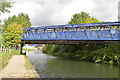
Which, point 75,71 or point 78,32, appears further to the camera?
point 78,32

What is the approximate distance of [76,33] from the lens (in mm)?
31797

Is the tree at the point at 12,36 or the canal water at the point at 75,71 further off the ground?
the tree at the point at 12,36

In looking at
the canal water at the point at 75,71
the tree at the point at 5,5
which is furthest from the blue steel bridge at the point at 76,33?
the tree at the point at 5,5

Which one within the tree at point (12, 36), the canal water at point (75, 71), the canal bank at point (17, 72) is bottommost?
the canal water at point (75, 71)

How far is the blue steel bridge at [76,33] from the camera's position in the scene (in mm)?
26802

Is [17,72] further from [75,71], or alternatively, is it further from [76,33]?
[76,33]

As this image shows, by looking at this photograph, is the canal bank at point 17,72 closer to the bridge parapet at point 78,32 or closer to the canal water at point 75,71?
the canal water at point 75,71

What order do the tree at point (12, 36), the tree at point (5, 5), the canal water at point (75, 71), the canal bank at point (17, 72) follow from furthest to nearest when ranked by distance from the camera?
the tree at point (12, 36)
the tree at point (5, 5)
the canal water at point (75, 71)
the canal bank at point (17, 72)

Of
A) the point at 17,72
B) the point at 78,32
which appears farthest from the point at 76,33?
the point at 17,72

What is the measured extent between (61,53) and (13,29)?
844 inches

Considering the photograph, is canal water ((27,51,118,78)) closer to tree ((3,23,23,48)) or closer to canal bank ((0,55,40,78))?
canal bank ((0,55,40,78))

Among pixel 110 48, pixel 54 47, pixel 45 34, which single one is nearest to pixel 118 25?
pixel 110 48

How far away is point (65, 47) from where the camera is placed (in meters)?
49.3

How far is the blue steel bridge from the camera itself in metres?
26.8
